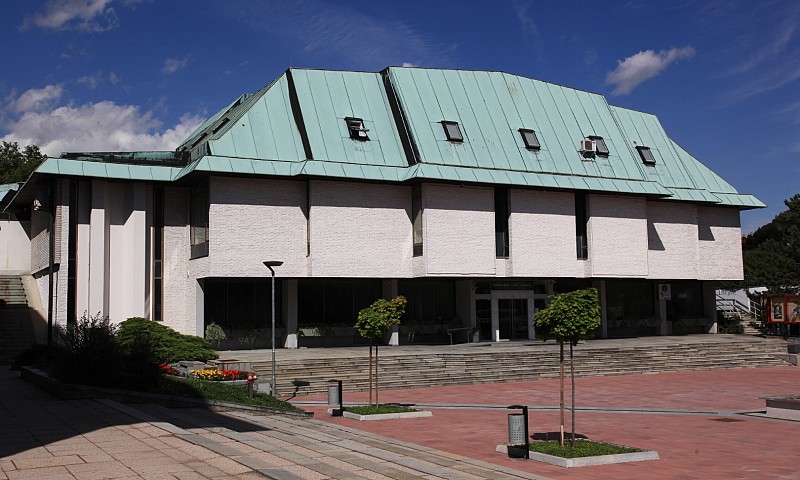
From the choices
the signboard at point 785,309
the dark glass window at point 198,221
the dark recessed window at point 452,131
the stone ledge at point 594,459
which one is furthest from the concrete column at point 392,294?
the stone ledge at point 594,459

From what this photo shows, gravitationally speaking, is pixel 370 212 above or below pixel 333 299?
above

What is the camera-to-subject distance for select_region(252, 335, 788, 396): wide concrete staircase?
26078 mm

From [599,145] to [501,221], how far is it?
7.55m

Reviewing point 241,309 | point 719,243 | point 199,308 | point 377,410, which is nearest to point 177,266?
point 199,308

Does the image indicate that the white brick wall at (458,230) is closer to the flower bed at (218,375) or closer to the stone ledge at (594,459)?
the flower bed at (218,375)

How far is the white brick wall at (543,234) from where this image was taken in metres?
35.9

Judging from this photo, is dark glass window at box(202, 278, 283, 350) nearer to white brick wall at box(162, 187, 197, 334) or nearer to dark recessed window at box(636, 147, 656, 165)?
white brick wall at box(162, 187, 197, 334)

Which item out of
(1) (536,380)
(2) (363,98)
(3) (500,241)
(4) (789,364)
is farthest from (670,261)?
(2) (363,98)

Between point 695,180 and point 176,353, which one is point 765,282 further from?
point 176,353

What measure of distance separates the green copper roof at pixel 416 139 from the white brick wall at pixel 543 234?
1019 mm

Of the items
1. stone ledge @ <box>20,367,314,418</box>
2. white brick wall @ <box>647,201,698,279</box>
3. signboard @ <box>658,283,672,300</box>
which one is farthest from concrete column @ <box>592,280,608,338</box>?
stone ledge @ <box>20,367,314,418</box>

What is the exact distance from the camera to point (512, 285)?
125 feet

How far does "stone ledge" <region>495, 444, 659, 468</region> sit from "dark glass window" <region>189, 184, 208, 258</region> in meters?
21.3

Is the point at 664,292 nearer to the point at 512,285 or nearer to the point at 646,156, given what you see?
the point at 646,156
